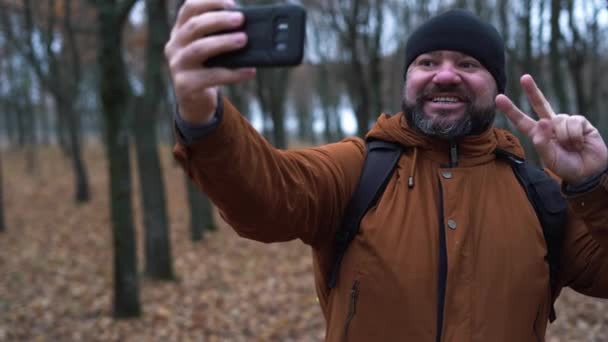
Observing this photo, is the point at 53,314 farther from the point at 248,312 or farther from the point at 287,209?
the point at 287,209

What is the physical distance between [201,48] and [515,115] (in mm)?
1212

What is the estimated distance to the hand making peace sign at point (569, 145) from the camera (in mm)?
1805

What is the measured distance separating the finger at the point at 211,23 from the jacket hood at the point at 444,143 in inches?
36.9

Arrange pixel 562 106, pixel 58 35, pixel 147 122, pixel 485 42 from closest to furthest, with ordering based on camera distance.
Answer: pixel 485 42 < pixel 147 122 < pixel 562 106 < pixel 58 35

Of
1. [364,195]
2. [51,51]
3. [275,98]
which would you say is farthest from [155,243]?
[275,98]

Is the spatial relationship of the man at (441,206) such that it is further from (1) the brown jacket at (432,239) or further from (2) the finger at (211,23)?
(2) the finger at (211,23)

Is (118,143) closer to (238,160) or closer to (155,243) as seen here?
(155,243)

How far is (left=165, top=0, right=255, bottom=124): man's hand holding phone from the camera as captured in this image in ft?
4.45

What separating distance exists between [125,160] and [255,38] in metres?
5.67

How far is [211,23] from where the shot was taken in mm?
1354

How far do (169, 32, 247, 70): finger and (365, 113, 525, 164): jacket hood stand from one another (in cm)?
93

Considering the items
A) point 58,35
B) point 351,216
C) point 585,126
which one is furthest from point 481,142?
point 58,35

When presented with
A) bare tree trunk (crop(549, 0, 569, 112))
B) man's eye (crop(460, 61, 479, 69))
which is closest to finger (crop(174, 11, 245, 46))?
man's eye (crop(460, 61, 479, 69))

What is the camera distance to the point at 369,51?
45.3 ft
